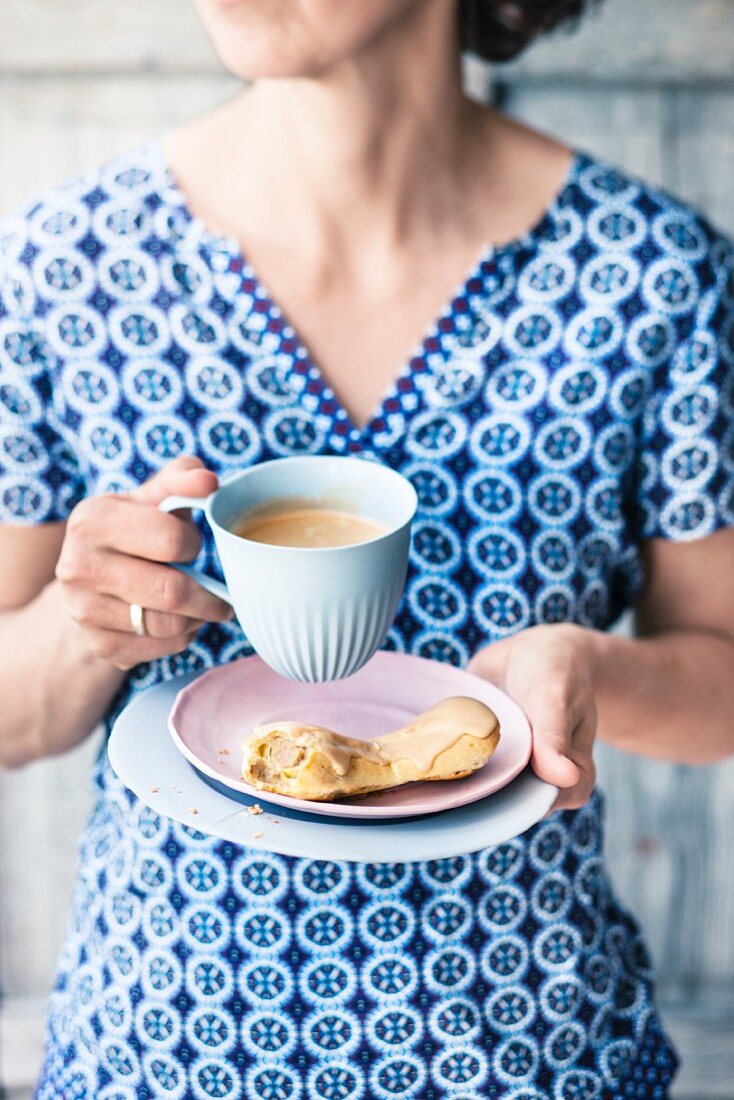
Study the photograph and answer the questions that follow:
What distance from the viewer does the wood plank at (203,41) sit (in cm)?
129

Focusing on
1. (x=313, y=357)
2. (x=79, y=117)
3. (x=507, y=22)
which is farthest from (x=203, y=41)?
(x=313, y=357)

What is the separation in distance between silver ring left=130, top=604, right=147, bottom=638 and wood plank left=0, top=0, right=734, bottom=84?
0.86 m

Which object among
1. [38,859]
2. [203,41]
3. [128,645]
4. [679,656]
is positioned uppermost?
[203,41]

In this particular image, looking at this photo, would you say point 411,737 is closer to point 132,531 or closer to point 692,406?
point 132,531

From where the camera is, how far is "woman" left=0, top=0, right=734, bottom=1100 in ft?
2.62

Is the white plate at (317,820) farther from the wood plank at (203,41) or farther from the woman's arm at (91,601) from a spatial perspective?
the wood plank at (203,41)

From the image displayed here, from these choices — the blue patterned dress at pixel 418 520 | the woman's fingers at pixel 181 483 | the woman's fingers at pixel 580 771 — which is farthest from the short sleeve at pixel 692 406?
the woman's fingers at pixel 181 483

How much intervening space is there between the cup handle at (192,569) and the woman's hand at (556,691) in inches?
8.3

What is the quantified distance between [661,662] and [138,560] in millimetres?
452

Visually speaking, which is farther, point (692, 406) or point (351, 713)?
point (692, 406)

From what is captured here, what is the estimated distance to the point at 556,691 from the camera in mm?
727

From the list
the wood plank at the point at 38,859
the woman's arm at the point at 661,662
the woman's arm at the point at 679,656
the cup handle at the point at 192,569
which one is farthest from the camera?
the wood plank at the point at 38,859

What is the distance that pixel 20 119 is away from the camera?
1329 mm

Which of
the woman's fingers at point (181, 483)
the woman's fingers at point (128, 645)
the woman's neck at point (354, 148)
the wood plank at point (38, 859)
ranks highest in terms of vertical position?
the woman's neck at point (354, 148)
